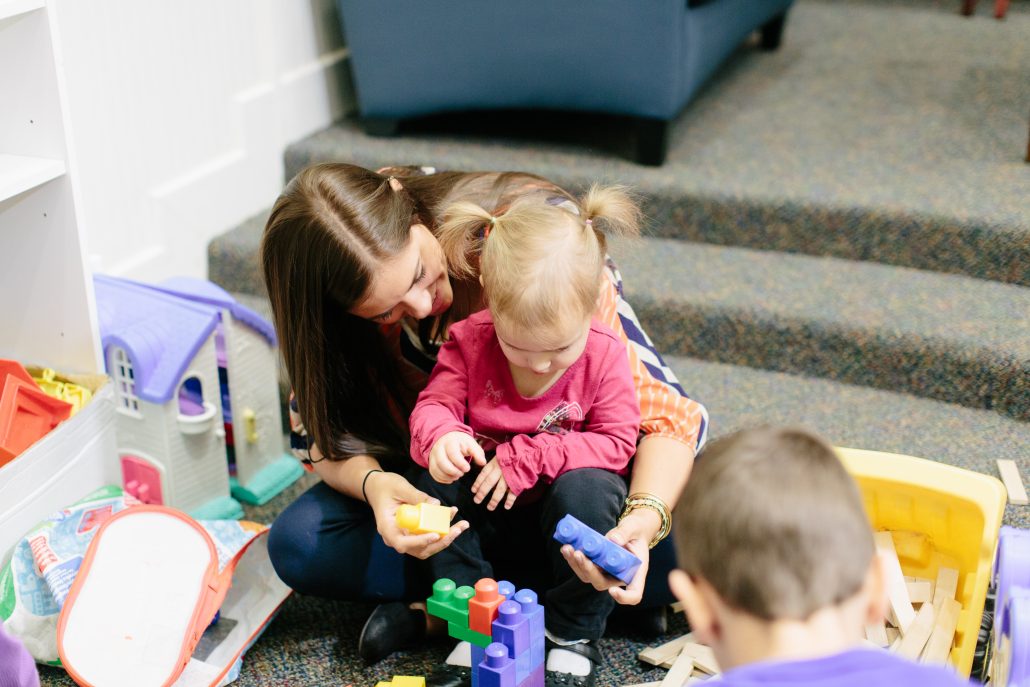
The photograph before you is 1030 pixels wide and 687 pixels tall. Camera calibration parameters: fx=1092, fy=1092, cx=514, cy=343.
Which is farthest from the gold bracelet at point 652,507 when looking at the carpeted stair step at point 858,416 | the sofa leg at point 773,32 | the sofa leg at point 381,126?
the sofa leg at point 773,32

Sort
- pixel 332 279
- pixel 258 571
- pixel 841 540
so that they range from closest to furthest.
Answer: pixel 841 540, pixel 332 279, pixel 258 571

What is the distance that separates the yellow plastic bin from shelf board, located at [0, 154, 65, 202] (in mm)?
964

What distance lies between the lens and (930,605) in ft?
4.16

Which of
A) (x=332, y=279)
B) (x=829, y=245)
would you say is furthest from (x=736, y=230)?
(x=332, y=279)

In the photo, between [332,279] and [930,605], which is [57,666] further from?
[930,605]

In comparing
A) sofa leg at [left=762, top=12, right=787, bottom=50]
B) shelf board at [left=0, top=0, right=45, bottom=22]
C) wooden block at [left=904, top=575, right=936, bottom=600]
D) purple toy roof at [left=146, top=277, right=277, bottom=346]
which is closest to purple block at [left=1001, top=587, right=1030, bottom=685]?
wooden block at [left=904, top=575, right=936, bottom=600]

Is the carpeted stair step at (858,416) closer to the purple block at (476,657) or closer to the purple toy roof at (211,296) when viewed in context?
the purple block at (476,657)

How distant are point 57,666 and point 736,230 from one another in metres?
1.27

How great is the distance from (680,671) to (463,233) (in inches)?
22.1

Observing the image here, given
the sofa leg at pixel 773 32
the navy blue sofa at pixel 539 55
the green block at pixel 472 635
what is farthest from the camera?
the sofa leg at pixel 773 32

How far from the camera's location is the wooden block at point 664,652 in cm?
129

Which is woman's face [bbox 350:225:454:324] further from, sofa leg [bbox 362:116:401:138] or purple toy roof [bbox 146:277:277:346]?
sofa leg [bbox 362:116:401:138]

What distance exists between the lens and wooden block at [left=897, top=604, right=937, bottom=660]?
1.19 m

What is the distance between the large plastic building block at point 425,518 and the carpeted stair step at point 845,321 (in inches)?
29.5
